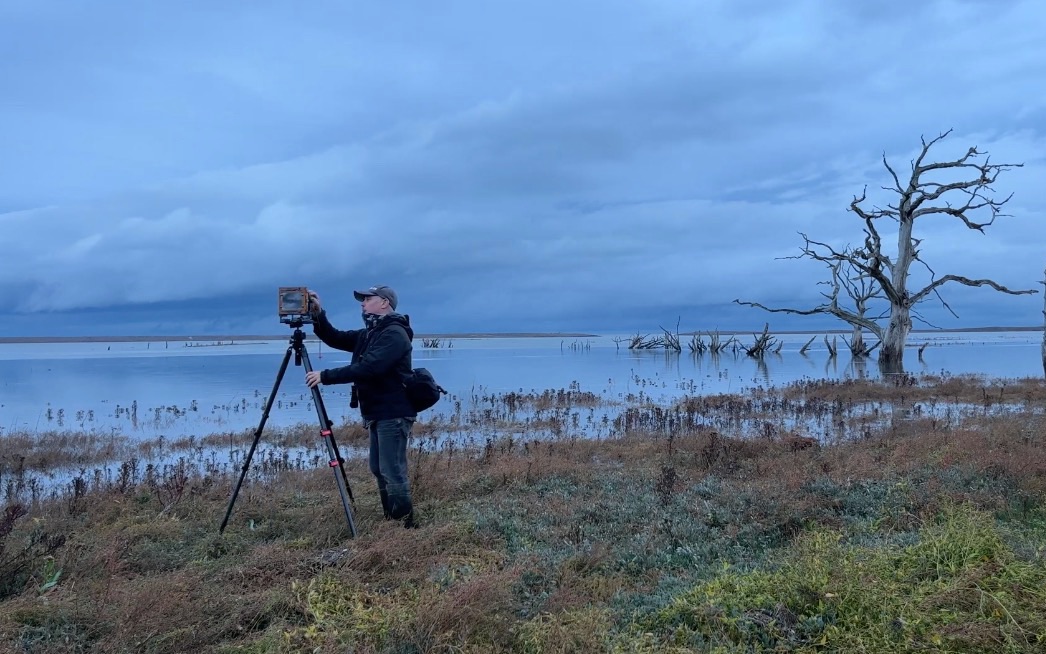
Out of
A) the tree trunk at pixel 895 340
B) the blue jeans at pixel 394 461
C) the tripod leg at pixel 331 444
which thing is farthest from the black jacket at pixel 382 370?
the tree trunk at pixel 895 340

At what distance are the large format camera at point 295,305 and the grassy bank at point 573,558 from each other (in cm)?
202

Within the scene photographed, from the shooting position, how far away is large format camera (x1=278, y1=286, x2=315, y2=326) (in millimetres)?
6766

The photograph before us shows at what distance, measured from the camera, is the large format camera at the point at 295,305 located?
6.77m

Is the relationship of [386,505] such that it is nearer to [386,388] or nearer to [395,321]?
[386,388]

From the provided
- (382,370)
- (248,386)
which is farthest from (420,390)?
(248,386)

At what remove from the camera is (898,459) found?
891 centimetres

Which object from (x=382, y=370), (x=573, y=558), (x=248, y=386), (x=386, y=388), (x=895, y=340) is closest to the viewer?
(x=573, y=558)

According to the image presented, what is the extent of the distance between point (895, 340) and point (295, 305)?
2837 cm

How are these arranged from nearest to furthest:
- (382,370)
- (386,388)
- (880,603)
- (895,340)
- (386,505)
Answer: (880,603)
(382,370)
(386,388)
(386,505)
(895,340)

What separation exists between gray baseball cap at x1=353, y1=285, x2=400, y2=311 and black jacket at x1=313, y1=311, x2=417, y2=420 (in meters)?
0.14

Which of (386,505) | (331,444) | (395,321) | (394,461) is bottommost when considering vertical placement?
(386,505)

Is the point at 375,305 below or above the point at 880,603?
above

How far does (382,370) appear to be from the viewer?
21.6 ft

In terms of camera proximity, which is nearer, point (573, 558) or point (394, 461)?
point (573, 558)
